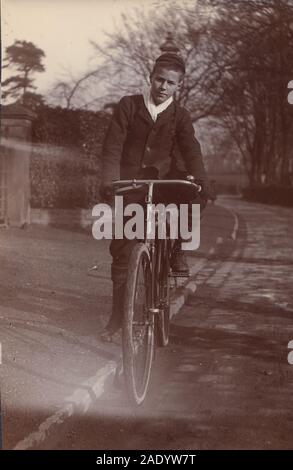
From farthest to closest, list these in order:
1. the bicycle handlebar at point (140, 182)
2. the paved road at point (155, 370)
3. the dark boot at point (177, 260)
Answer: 1. the dark boot at point (177, 260)
2. the bicycle handlebar at point (140, 182)
3. the paved road at point (155, 370)

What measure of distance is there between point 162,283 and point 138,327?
781 mm

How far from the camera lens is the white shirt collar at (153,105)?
573cm

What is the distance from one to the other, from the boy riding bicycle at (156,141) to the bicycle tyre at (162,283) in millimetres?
148

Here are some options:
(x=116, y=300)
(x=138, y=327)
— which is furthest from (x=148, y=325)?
(x=116, y=300)

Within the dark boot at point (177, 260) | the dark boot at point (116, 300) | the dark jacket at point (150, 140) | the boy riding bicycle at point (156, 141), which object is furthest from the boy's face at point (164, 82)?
the dark boot at point (116, 300)

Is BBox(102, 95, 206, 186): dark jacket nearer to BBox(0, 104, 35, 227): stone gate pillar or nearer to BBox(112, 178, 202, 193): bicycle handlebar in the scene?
BBox(112, 178, 202, 193): bicycle handlebar

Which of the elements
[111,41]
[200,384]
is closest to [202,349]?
[200,384]

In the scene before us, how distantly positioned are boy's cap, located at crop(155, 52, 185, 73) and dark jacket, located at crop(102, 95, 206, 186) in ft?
1.01

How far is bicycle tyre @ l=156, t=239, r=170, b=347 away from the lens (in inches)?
225

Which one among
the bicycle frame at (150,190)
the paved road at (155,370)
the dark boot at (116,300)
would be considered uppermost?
the bicycle frame at (150,190)

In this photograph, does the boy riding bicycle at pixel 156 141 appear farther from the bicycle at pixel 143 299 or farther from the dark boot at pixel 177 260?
the bicycle at pixel 143 299

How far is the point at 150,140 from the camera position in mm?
5836

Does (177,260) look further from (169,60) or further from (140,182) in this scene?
(169,60)

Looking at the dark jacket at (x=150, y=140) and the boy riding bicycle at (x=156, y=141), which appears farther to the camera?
the dark jacket at (x=150, y=140)
